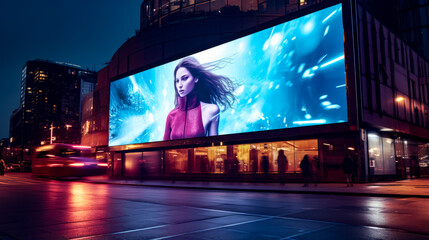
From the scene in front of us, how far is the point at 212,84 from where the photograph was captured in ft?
111

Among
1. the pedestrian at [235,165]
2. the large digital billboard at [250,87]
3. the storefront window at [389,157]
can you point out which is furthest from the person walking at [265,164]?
the storefront window at [389,157]

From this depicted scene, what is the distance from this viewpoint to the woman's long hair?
32125mm

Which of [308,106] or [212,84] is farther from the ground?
[212,84]

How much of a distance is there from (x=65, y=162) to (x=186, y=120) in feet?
40.1

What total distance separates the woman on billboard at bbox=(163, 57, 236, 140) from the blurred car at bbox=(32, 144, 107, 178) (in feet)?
26.7

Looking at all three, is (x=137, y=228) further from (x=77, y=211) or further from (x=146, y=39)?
(x=146, y=39)

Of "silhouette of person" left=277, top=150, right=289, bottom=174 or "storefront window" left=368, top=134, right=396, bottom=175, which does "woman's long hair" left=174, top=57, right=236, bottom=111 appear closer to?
"silhouette of person" left=277, top=150, right=289, bottom=174

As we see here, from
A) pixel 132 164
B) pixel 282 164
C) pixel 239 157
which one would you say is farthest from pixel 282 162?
pixel 132 164

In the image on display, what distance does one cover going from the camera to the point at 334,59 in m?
24.8

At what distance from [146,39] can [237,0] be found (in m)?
13.8

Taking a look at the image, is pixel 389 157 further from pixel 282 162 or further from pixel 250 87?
pixel 250 87

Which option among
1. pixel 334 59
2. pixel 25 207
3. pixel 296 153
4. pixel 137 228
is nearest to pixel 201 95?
pixel 296 153

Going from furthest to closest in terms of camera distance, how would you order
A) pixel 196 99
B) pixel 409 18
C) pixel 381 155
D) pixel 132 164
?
pixel 409 18 → pixel 132 164 → pixel 196 99 → pixel 381 155

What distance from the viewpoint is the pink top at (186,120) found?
3445 cm
